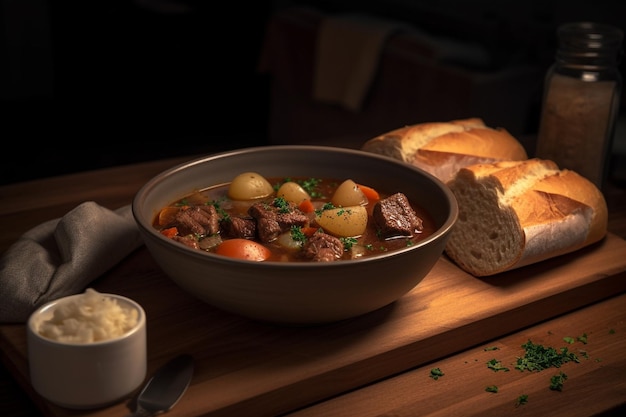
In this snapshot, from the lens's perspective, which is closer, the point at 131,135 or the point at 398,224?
the point at 398,224

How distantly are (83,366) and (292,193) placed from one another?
810 mm

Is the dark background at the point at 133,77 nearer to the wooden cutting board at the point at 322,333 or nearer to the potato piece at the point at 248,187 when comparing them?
the potato piece at the point at 248,187

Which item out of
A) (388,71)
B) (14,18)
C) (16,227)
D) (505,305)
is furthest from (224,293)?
(14,18)

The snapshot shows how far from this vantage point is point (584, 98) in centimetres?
259

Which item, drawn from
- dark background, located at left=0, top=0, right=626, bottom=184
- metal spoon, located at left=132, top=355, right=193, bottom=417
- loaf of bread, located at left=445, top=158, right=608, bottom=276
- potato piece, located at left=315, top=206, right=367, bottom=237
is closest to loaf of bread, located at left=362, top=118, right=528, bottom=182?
loaf of bread, located at left=445, top=158, right=608, bottom=276

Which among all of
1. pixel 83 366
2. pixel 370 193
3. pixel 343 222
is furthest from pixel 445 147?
pixel 83 366

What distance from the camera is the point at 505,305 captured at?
1.96 meters

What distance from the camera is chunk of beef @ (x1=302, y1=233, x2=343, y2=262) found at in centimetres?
178

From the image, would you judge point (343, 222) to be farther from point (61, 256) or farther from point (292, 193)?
point (61, 256)

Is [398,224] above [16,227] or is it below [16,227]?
above

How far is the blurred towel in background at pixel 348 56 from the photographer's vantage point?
510 centimetres

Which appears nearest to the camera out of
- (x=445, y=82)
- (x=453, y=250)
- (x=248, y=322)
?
(x=248, y=322)

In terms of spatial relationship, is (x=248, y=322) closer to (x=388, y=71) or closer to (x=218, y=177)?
(x=218, y=177)

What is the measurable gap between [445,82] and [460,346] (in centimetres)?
294
